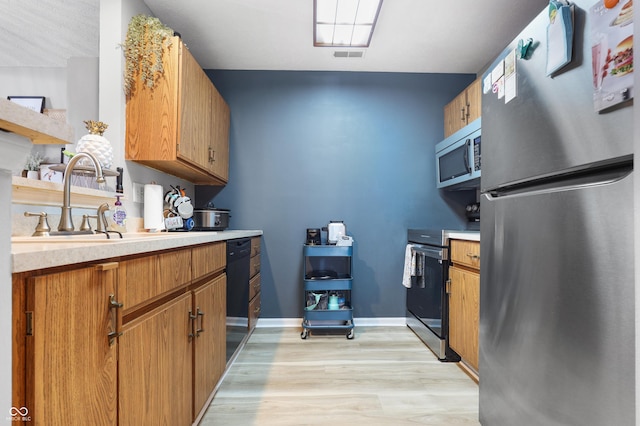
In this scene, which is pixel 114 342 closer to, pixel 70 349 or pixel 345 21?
pixel 70 349

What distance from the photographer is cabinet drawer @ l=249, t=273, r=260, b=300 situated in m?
2.52

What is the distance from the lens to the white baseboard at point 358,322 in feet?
9.77

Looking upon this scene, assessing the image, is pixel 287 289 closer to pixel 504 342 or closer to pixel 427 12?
Answer: pixel 504 342

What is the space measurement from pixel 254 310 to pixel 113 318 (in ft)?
6.48

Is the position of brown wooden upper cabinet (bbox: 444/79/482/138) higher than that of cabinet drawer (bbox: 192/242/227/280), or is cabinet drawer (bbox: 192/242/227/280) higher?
brown wooden upper cabinet (bbox: 444/79/482/138)

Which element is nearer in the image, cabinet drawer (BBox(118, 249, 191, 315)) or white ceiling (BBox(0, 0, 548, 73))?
cabinet drawer (BBox(118, 249, 191, 315))

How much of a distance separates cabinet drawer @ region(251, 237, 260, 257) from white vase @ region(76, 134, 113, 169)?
4.03 feet

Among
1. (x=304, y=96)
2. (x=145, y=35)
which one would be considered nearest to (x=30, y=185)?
(x=145, y=35)

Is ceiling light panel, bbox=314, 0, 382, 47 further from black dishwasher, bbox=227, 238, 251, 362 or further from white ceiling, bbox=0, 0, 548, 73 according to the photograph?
black dishwasher, bbox=227, 238, 251, 362

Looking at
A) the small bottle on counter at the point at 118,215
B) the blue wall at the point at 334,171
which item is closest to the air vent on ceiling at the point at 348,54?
the blue wall at the point at 334,171

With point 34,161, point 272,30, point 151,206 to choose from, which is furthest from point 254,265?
point 272,30

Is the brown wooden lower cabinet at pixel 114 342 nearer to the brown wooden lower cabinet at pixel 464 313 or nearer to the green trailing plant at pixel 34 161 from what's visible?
the green trailing plant at pixel 34 161

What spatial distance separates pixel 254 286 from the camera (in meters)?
2.69

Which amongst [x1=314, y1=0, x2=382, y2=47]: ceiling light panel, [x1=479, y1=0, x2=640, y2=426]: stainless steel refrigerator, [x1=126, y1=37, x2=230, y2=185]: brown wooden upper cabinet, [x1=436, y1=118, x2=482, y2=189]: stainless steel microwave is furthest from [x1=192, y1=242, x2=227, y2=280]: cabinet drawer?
[x1=436, y1=118, x2=482, y2=189]: stainless steel microwave
